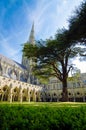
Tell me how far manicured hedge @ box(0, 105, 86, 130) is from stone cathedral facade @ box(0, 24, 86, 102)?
123ft

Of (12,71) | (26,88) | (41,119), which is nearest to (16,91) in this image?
(26,88)

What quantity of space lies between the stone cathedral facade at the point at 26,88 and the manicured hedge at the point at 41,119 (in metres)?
37.4

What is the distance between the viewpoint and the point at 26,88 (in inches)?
2057

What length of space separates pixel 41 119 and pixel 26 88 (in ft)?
159

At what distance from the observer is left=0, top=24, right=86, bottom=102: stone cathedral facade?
44031 mm

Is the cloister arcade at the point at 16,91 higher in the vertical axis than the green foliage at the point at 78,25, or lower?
lower

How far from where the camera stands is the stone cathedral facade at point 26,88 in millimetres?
44031

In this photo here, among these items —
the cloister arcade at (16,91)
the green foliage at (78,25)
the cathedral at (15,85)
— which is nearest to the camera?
the green foliage at (78,25)

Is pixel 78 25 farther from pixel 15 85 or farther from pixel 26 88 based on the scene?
pixel 26 88

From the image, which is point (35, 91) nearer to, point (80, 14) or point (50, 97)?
point (50, 97)

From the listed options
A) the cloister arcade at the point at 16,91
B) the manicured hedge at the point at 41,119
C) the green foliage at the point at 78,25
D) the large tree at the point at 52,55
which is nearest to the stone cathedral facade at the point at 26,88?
the cloister arcade at the point at 16,91

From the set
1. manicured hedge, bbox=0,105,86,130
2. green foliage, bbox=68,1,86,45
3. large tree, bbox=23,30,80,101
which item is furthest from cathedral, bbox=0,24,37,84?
manicured hedge, bbox=0,105,86,130

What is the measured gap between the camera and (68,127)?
4.44 metres

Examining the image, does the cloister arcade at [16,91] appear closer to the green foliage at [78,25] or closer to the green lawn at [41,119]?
the green foliage at [78,25]
